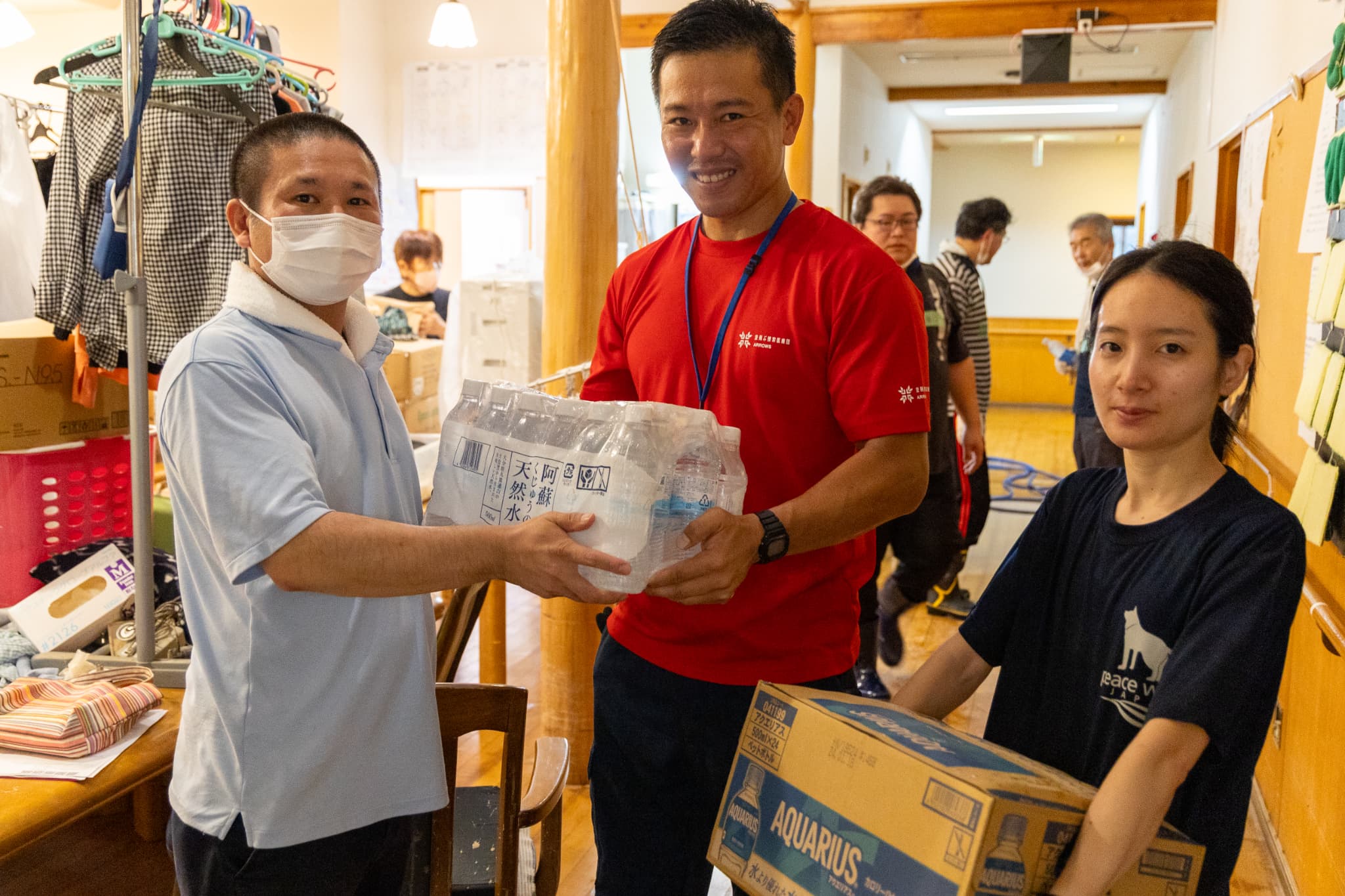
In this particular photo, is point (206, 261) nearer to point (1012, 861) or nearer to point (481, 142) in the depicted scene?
point (1012, 861)

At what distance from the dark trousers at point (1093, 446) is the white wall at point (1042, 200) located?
9.55 m

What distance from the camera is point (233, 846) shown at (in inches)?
46.5

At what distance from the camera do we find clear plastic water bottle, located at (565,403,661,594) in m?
1.13

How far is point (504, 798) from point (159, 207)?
65.5 inches

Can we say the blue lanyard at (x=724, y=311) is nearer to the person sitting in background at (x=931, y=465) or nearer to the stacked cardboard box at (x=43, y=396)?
the stacked cardboard box at (x=43, y=396)

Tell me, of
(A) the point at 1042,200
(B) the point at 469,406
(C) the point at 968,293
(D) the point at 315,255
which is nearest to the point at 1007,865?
(B) the point at 469,406

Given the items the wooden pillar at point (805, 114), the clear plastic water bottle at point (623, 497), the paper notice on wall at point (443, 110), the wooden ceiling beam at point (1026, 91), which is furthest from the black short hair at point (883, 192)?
the wooden ceiling beam at point (1026, 91)

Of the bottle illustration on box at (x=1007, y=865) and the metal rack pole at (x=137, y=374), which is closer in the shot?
the bottle illustration on box at (x=1007, y=865)

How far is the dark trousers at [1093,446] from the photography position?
13.4 feet

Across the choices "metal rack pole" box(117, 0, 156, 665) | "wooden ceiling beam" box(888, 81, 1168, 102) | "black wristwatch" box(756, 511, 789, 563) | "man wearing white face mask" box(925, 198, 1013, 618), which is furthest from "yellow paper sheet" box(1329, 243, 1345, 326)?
"wooden ceiling beam" box(888, 81, 1168, 102)

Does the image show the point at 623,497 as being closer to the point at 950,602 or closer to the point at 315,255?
the point at 315,255

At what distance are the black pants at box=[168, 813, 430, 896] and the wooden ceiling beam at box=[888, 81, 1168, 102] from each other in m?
9.66

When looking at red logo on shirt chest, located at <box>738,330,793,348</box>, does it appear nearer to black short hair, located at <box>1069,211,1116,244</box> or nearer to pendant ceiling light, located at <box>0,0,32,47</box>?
black short hair, located at <box>1069,211,1116,244</box>

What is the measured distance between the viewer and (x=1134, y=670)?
1.10 metres
